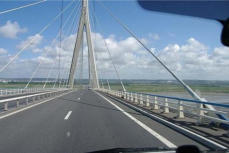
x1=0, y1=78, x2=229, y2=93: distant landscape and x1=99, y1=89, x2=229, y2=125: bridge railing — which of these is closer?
x1=99, y1=89, x2=229, y2=125: bridge railing

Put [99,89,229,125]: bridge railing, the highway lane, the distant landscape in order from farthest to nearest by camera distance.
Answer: the distant landscape
[99,89,229,125]: bridge railing
the highway lane

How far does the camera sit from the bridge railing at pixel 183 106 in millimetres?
8967

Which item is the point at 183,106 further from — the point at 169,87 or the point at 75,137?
the point at 169,87

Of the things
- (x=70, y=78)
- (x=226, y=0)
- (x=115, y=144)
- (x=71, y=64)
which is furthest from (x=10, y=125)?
(x=70, y=78)

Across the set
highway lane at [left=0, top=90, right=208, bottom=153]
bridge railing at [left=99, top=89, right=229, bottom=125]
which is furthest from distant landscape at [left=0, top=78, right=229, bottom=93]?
highway lane at [left=0, top=90, right=208, bottom=153]

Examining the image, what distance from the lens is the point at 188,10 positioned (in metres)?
5.55

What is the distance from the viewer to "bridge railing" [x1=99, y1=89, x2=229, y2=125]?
353 inches

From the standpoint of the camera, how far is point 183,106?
13820mm

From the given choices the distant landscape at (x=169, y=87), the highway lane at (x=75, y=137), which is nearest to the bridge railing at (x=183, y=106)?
the distant landscape at (x=169, y=87)

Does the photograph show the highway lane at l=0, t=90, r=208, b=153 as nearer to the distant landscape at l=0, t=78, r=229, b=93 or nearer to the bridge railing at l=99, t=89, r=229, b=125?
the bridge railing at l=99, t=89, r=229, b=125

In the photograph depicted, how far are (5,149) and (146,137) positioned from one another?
365cm

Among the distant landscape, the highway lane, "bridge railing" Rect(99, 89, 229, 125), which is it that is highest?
the distant landscape

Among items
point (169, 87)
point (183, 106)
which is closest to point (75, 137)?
point (183, 106)

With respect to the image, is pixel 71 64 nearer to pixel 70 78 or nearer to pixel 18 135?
pixel 70 78
